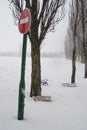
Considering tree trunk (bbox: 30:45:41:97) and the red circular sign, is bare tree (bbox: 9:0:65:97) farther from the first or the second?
the red circular sign

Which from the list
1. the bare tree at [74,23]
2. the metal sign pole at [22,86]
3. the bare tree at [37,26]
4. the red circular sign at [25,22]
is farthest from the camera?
Result: the bare tree at [74,23]

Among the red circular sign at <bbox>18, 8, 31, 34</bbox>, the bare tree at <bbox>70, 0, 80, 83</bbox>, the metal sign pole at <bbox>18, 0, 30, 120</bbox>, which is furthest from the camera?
the bare tree at <bbox>70, 0, 80, 83</bbox>

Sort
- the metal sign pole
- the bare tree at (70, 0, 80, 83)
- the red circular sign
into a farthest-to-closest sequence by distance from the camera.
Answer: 1. the bare tree at (70, 0, 80, 83)
2. the metal sign pole
3. the red circular sign

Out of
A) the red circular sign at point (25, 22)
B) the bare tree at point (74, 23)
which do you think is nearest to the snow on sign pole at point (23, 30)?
the red circular sign at point (25, 22)

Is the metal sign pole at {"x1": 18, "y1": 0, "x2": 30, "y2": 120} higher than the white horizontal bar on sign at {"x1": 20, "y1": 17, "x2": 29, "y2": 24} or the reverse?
the reverse

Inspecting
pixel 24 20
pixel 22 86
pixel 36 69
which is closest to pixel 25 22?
pixel 24 20

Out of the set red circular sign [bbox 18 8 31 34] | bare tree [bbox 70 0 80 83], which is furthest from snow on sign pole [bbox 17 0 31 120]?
bare tree [bbox 70 0 80 83]

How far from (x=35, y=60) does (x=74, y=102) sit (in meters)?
2.16

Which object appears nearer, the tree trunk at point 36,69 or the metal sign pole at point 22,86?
the metal sign pole at point 22,86

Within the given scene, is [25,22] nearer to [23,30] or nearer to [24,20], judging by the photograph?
[24,20]

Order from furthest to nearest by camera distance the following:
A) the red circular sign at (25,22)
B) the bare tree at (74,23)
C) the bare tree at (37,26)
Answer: the bare tree at (74,23), the bare tree at (37,26), the red circular sign at (25,22)

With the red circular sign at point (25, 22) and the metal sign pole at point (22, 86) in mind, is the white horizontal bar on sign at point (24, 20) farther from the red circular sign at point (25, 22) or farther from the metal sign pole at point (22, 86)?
the metal sign pole at point (22, 86)

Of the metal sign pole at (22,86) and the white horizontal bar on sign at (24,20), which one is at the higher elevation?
the white horizontal bar on sign at (24,20)

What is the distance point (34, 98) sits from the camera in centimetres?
865
